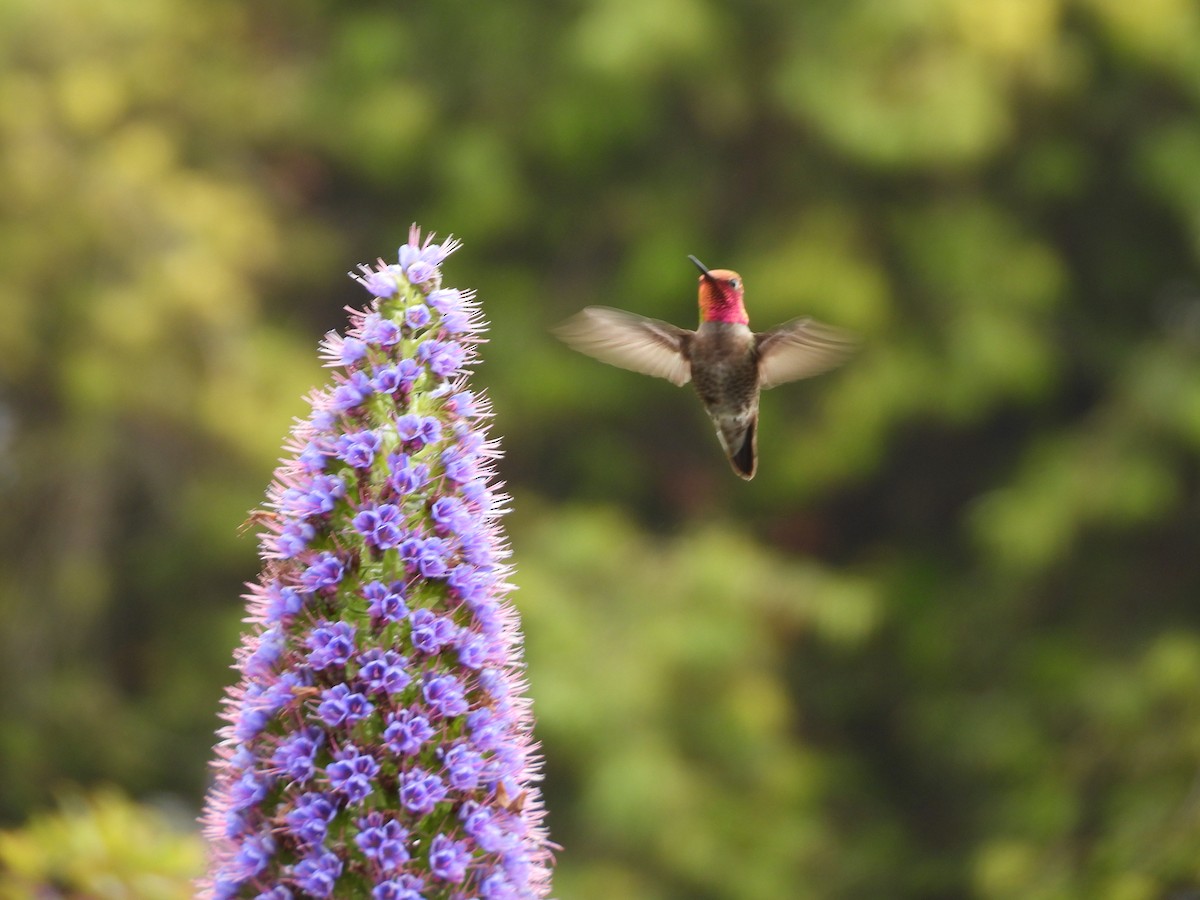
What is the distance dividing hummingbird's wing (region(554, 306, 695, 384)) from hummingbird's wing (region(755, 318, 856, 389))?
0.83ft

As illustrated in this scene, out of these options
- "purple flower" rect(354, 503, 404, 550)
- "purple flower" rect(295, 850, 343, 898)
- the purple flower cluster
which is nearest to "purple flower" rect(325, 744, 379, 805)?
the purple flower cluster

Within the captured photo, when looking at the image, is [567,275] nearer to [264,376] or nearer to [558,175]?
[558,175]

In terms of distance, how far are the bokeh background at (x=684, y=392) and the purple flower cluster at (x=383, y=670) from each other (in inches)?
288

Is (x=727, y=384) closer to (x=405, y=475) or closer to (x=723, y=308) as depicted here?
(x=723, y=308)

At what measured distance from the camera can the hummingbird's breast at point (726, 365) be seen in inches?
203

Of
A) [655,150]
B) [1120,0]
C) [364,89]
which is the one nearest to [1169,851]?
[1120,0]

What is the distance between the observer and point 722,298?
510 cm

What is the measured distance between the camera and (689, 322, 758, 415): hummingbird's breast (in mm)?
5145

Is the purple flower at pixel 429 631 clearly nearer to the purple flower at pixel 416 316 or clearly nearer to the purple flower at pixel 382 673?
the purple flower at pixel 382 673

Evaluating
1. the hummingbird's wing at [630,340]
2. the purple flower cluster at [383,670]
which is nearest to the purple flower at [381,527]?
the purple flower cluster at [383,670]

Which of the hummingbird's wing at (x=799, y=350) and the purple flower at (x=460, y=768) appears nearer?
the purple flower at (x=460, y=768)

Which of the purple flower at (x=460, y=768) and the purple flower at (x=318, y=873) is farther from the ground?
the purple flower at (x=460, y=768)

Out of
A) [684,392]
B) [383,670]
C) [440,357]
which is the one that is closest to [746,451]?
[440,357]

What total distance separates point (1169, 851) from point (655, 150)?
352 inches
